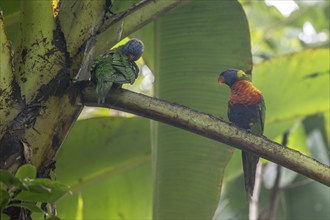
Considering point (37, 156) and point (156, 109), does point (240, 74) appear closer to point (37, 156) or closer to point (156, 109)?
point (156, 109)

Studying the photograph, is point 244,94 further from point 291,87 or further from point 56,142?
point 291,87

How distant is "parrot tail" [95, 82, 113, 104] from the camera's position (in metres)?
1.04

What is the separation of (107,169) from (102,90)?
60cm

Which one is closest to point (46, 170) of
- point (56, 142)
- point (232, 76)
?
point (56, 142)

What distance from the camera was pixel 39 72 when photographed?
106 centimetres

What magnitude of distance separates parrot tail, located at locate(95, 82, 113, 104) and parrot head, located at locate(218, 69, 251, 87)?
26 cm

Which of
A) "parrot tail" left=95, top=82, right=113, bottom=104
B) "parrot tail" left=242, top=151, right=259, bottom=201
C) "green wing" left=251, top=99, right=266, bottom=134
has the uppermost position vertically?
"green wing" left=251, top=99, right=266, bottom=134

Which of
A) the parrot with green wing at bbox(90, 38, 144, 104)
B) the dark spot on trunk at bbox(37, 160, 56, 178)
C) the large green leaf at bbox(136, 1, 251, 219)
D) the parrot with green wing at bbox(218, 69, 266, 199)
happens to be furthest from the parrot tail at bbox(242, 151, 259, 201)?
the dark spot on trunk at bbox(37, 160, 56, 178)

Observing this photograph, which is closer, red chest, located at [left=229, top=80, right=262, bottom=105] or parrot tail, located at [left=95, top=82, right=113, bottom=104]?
parrot tail, located at [left=95, top=82, right=113, bottom=104]

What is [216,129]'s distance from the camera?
98 centimetres

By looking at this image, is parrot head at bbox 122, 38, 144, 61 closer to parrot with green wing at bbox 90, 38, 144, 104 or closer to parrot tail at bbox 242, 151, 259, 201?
parrot with green wing at bbox 90, 38, 144, 104

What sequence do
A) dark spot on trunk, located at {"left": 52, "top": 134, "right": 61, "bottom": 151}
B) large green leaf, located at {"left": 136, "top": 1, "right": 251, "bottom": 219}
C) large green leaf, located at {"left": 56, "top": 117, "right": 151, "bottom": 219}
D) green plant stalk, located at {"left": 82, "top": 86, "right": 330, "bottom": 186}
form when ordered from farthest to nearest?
1. large green leaf, located at {"left": 56, "top": 117, "right": 151, "bottom": 219}
2. large green leaf, located at {"left": 136, "top": 1, "right": 251, "bottom": 219}
3. dark spot on trunk, located at {"left": 52, "top": 134, "right": 61, "bottom": 151}
4. green plant stalk, located at {"left": 82, "top": 86, "right": 330, "bottom": 186}

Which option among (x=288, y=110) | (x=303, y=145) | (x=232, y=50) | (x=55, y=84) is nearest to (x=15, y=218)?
(x=55, y=84)

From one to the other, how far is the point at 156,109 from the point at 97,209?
Answer: 2.35ft
